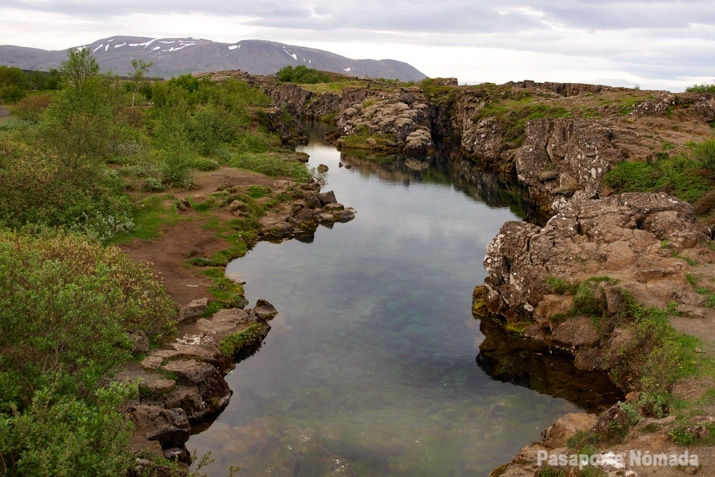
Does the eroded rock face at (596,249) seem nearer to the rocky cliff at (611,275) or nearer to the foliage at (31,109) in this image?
the rocky cliff at (611,275)

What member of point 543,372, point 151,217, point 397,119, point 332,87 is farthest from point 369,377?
point 332,87

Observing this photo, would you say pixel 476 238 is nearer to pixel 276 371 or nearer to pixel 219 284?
pixel 219 284

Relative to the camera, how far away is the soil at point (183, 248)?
35469 millimetres

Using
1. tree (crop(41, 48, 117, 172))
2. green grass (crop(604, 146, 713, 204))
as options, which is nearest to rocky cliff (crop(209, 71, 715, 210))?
green grass (crop(604, 146, 713, 204))

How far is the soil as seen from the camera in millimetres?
35469

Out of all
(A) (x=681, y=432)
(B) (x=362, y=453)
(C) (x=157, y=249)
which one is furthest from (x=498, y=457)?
(C) (x=157, y=249)

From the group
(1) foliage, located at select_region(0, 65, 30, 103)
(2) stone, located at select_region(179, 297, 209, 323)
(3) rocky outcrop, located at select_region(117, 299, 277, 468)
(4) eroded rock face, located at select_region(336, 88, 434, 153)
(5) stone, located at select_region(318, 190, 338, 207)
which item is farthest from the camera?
(4) eroded rock face, located at select_region(336, 88, 434, 153)

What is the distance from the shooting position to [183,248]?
4256 cm

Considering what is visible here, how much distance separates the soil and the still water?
333cm

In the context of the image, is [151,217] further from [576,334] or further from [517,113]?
[517,113]

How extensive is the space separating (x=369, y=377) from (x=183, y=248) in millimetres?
21323

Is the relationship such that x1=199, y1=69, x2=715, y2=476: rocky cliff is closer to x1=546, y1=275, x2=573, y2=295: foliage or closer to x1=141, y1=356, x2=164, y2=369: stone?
x1=546, y1=275, x2=573, y2=295: foliage

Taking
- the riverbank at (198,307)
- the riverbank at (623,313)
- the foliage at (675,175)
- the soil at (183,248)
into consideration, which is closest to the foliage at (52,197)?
the soil at (183,248)

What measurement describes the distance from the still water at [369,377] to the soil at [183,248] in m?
3.33
